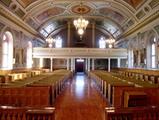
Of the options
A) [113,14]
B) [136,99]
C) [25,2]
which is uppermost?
[113,14]

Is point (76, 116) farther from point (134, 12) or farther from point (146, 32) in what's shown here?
point (134, 12)

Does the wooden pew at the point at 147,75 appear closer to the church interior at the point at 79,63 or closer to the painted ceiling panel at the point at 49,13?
the church interior at the point at 79,63

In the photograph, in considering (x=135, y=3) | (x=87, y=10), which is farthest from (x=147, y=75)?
(x=87, y=10)

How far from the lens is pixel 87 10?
2475 centimetres

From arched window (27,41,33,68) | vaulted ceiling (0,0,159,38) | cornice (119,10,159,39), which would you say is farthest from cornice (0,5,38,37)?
cornice (119,10,159,39)

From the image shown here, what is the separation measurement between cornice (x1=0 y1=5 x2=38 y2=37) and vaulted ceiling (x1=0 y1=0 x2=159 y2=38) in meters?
0.36

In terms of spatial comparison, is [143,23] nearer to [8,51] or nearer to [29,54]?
[8,51]

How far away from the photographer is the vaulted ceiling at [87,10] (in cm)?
1767

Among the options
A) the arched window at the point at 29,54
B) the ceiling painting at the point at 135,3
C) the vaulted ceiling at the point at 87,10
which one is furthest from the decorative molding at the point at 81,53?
the ceiling painting at the point at 135,3

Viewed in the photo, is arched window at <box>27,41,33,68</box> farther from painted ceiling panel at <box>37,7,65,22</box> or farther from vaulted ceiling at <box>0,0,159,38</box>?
painted ceiling panel at <box>37,7,65,22</box>

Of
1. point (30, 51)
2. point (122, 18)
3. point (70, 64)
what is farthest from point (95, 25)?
point (30, 51)

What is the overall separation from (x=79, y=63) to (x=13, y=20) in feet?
73.3

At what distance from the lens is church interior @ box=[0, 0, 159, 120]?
598 centimetres

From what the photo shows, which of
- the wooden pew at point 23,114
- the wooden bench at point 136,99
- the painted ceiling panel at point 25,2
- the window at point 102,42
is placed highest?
the painted ceiling panel at point 25,2
